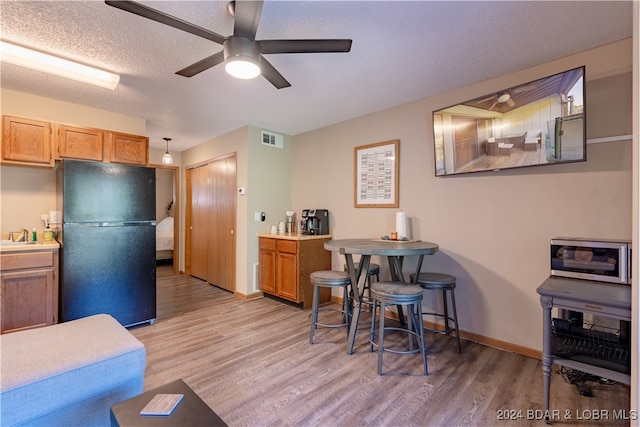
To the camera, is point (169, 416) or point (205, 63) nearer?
point (169, 416)

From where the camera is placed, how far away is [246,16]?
1.50 meters

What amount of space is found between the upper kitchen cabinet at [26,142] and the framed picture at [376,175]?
3324 millimetres

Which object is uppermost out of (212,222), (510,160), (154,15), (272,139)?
(272,139)

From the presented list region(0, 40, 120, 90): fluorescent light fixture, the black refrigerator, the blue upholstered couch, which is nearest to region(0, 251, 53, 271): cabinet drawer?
the black refrigerator

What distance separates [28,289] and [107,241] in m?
0.69

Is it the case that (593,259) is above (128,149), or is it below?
below

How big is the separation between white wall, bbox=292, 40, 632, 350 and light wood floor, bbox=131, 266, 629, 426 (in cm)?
45

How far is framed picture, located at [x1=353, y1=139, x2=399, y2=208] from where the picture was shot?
336cm

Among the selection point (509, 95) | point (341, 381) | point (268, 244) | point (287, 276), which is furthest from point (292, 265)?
point (509, 95)

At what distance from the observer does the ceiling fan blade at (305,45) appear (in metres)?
1.62

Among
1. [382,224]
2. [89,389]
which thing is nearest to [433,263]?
[382,224]

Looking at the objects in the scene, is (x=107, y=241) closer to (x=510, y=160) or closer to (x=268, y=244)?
(x=268, y=244)

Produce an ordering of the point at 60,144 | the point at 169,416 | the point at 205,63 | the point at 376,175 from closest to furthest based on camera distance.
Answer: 1. the point at 169,416
2. the point at 205,63
3. the point at 60,144
4. the point at 376,175

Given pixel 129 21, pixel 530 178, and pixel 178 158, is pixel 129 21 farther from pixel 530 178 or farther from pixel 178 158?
pixel 178 158
